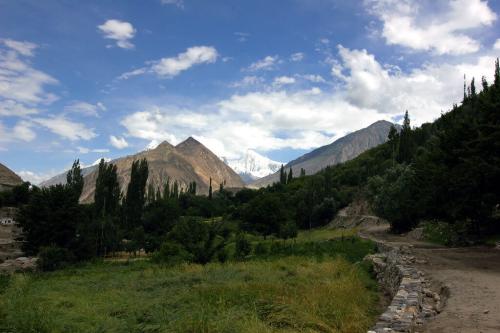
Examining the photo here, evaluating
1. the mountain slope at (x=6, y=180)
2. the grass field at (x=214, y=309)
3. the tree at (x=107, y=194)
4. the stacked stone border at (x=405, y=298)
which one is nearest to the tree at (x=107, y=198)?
the tree at (x=107, y=194)

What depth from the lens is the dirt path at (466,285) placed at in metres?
11.2

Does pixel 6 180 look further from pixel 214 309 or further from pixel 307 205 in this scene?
pixel 214 309

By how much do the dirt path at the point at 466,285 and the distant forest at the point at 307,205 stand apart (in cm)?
495

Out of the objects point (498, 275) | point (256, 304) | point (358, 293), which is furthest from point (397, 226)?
point (256, 304)

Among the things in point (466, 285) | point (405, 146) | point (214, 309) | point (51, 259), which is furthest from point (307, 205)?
point (214, 309)

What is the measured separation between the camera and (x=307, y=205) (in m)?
92.1

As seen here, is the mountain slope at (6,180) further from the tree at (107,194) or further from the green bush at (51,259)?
the green bush at (51,259)

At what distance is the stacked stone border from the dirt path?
1.31ft

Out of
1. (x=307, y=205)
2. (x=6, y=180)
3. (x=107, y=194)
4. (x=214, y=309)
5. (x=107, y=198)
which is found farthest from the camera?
(x=6, y=180)

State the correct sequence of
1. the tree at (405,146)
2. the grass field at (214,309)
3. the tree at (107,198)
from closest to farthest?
the grass field at (214,309) < the tree at (107,198) < the tree at (405,146)

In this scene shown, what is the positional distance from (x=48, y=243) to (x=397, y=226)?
43.7m

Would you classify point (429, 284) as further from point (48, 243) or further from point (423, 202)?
point (48, 243)

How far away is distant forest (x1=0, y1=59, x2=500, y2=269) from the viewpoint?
98.1ft

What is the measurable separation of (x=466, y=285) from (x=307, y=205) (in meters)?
75.5
